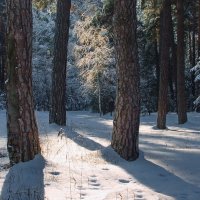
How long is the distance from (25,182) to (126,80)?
121 inches

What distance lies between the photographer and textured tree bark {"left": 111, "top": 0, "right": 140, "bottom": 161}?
8.63 m

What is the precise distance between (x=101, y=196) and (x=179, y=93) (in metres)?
14.4

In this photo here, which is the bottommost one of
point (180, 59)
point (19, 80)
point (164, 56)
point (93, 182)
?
point (93, 182)

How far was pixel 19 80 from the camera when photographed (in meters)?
7.62

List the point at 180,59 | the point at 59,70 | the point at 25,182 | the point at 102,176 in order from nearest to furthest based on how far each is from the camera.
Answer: the point at 25,182, the point at 102,176, the point at 59,70, the point at 180,59

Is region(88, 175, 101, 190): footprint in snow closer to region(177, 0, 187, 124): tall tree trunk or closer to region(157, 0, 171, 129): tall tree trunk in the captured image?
region(157, 0, 171, 129): tall tree trunk

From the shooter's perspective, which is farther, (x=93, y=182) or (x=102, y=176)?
(x=102, y=176)

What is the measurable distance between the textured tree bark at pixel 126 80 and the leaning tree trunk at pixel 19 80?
1.90 m

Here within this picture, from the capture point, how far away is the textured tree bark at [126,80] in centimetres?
863

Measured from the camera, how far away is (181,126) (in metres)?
19.6

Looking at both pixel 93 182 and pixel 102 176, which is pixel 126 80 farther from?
pixel 93 182

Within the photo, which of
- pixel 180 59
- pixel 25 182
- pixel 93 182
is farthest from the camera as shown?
pixel 180 59

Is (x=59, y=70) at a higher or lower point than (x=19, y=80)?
higher

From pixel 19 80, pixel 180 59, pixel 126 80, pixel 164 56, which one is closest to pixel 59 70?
pixel 164 56
